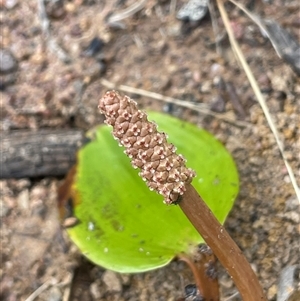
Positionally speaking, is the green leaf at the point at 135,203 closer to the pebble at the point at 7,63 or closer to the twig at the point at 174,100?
the twig at the point at 174,100

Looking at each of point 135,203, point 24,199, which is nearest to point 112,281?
point 135,203

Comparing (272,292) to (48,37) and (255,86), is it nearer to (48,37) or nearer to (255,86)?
(255,86)

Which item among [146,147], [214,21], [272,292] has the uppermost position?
[146,147]

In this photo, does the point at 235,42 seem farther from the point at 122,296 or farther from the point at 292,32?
the point at 122,296

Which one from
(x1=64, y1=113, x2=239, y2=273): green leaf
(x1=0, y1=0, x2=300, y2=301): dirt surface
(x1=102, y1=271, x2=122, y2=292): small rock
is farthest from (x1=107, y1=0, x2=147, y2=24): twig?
(x1=102, y1=271, x2=122, y2=292): small rock

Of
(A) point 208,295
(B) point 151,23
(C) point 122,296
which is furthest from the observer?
(B) point 151,23

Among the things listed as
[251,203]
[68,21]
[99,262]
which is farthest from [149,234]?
[68,21]

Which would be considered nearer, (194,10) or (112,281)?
(112,281)
